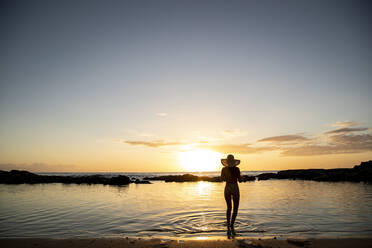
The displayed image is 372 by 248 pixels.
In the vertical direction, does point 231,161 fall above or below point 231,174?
above

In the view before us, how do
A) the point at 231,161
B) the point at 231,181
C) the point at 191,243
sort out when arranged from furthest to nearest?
the point at 231,161, the point at 231,181, the point at 191,243

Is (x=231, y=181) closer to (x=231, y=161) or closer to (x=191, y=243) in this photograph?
(x=231, y=161)

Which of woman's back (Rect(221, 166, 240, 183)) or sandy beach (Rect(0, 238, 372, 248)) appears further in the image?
woman's back (Rect(221, 166, 240, 183))

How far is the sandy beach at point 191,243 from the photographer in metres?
7.14

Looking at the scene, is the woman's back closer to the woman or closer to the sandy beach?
the woman

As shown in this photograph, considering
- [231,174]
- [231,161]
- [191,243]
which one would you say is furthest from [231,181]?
[191,243]

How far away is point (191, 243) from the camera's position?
742 centimetres

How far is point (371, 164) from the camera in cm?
4959

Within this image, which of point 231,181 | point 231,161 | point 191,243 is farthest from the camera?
point 231,161

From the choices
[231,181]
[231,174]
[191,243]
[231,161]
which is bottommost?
[191,243]

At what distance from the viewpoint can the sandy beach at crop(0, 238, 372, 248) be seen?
7143 mm

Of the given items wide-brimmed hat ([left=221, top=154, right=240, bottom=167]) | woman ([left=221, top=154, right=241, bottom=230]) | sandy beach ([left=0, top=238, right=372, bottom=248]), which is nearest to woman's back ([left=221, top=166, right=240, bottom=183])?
woman ([left=221, top=154, right=241, bottom=230])

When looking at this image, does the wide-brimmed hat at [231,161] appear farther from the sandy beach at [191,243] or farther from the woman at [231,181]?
the sandy beach at [191,243]

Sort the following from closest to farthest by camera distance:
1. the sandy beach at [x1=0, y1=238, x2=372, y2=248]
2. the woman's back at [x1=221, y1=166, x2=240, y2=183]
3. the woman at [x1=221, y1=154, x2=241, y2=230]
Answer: the sandy beach at [x1=0, y1=238, x2=372, y2=248]
the woman at [x1=221, y1=154, x2=241, y2=230]
the woman's back at [x1=221, y1=166, x2=240, y2=183]
